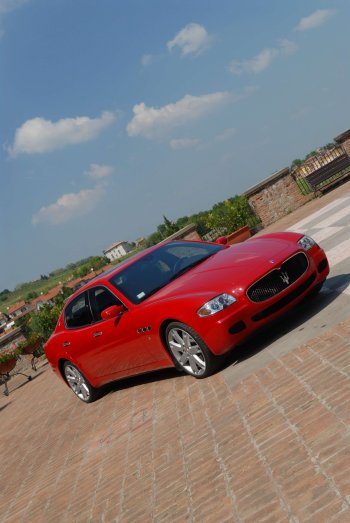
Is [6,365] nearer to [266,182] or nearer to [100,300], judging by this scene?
[100,300]

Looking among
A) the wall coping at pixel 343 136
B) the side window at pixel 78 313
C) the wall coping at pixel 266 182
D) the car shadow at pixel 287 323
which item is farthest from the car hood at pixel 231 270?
the wall coping at pixel 343 136

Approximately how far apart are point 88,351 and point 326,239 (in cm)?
466

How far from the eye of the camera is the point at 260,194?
17.7m

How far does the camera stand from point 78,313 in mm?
7297

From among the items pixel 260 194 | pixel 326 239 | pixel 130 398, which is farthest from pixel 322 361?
pixel 260 194

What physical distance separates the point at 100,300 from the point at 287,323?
232 centimetres

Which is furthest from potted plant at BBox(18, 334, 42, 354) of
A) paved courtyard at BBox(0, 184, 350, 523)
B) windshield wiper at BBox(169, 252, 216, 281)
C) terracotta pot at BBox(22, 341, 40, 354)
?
windshield wiper at BBox(169, 252, 216, 281)

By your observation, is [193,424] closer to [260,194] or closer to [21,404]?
[21,404]

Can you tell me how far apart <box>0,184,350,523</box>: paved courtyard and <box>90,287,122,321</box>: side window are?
1.08m

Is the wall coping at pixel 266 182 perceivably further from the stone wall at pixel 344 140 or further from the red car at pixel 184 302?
the red car at pixel 184 302

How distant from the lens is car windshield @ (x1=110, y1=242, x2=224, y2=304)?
6.20 metres

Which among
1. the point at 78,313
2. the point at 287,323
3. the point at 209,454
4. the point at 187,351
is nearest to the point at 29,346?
the point at 78,313

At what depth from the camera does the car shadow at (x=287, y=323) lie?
18.2 feet

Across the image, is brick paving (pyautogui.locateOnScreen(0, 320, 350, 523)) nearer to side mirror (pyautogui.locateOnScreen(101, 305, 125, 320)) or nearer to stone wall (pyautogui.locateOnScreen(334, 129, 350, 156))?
side mirror (pyautogui.locateOnScreen(101, 305, 125, 320))
